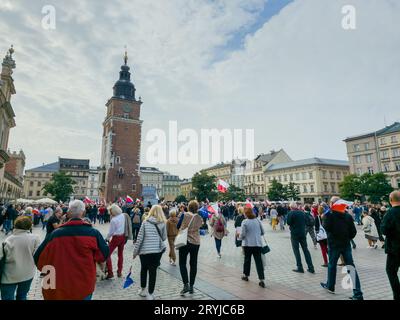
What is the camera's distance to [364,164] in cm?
6519

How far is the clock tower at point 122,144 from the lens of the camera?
59.9 metres

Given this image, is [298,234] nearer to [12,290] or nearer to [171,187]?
[12,290]

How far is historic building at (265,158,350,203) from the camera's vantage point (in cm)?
7106

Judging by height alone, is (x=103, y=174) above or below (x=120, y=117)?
below

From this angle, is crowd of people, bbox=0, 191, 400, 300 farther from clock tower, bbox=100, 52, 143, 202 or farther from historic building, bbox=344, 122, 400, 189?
historic building, bbox=344, 122, 400, 189

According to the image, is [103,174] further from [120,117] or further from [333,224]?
[333,224]

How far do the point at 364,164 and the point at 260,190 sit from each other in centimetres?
3035

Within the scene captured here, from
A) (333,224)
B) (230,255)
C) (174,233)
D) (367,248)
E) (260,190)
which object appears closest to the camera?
(333,224)

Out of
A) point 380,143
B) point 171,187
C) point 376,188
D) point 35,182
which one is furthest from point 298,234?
point 171,187

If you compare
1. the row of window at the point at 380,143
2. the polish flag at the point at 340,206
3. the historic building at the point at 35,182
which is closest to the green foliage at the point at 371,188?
the row of window at the point at 380,143

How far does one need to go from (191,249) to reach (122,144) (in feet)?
194

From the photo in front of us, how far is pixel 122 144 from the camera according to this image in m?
62.0

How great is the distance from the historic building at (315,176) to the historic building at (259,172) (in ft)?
22.9
